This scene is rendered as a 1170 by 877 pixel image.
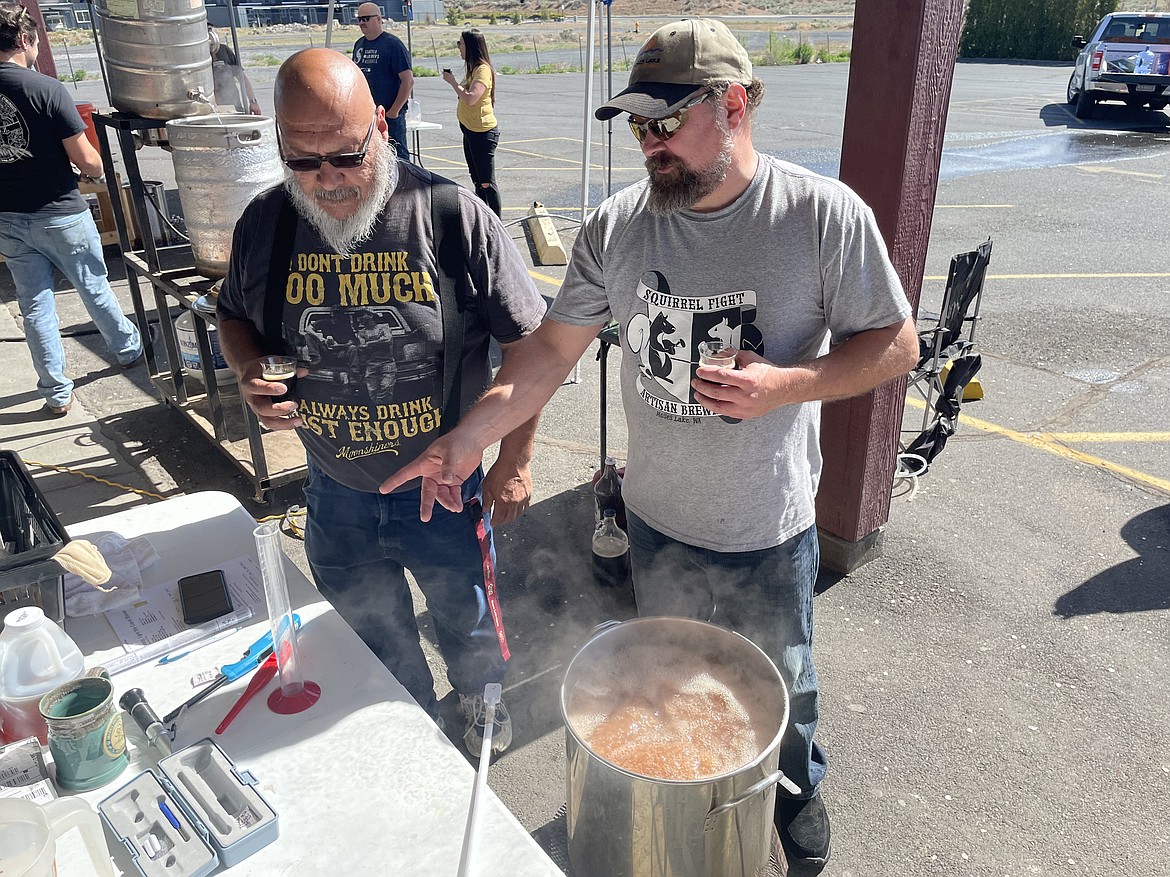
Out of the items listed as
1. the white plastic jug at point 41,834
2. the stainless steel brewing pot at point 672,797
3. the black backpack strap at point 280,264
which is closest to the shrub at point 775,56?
the black backpack strap at point 280,264

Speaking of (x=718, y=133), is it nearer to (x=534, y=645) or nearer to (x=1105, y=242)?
(x=534, y=645)

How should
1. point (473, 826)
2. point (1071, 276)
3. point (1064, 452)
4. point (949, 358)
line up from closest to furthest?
point (473, 826)
point (949, 358)
point (1064, 452)
point (1071, 276)

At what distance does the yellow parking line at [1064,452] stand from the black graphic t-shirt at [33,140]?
558 centimetres

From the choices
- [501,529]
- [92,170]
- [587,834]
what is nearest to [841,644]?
[501,529]

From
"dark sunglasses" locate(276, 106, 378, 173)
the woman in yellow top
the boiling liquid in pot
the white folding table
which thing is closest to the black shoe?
the boiling liquid in pot

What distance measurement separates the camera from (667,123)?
1.87m

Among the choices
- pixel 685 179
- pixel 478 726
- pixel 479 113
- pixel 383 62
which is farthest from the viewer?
pixel 383 62

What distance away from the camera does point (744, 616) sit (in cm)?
224

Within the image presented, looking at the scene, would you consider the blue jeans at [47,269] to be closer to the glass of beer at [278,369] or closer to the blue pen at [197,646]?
the glass of beer at [278,369]

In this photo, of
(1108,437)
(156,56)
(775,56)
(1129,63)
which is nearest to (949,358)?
(1108,437)

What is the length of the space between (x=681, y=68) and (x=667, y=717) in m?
1.40

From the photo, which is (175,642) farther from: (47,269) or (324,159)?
(47,269)

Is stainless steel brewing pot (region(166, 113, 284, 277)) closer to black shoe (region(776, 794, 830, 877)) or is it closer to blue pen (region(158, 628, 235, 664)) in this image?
blue pen (region(158, 628, 235, 664))

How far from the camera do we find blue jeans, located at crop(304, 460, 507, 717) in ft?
8.02
